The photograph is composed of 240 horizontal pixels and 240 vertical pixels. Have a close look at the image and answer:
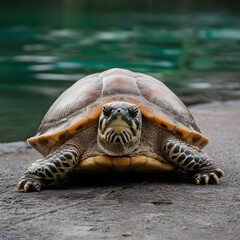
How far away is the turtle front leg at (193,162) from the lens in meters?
4.99

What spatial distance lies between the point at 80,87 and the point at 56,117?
0.29 m

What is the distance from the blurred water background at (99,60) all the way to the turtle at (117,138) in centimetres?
266

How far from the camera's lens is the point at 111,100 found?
5.07 m

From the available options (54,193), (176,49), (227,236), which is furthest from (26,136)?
(176,49)

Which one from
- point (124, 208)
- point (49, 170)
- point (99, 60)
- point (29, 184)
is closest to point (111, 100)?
point (49, 170)

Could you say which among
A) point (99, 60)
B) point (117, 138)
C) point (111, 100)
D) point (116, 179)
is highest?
point (111, 100)

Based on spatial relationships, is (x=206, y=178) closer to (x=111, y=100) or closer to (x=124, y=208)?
(x=111, y=100)

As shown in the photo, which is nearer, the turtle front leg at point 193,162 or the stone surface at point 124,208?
the stone surface at point 124,208

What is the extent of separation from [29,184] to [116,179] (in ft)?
2.18

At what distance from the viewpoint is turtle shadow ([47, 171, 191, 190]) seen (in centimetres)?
499

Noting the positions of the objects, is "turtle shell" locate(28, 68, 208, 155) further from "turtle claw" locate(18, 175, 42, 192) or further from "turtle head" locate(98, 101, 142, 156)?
"turtle claw" locate(18, 175, 42, 192)

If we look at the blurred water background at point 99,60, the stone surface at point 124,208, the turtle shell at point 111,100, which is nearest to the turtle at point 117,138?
the turtle shell at point 111,100

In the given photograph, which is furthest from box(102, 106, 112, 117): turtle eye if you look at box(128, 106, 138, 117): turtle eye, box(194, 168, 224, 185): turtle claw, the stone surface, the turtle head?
box(194, 168, 224, 185): turtle claw

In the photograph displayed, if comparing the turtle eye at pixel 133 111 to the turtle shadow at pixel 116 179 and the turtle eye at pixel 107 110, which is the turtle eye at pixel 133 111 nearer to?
the turtle eye at pixel 107 110
